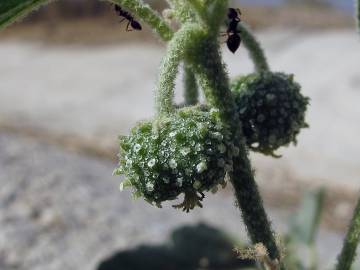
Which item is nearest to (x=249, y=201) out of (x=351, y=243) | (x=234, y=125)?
(x=234, y=125)

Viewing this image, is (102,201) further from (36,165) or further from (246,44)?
(246,44)

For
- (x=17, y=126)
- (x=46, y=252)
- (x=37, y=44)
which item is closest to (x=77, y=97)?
(x=17, y=126)

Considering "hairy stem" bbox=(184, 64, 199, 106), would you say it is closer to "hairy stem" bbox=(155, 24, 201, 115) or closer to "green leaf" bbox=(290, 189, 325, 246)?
"hairy stem" bbox=(155, 24, 201, 115)

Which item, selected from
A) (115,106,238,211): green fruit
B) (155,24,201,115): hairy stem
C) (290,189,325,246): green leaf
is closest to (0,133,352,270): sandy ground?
(290,189,325,246): green leaf

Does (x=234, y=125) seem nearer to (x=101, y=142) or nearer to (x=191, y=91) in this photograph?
(x=191, y=91)

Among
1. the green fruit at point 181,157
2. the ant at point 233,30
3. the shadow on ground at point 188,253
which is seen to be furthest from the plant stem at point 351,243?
the shadow on ground at point 188,253

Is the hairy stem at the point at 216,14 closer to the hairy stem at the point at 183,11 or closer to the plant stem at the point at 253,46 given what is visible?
the hairy stem at the point at 183,11
